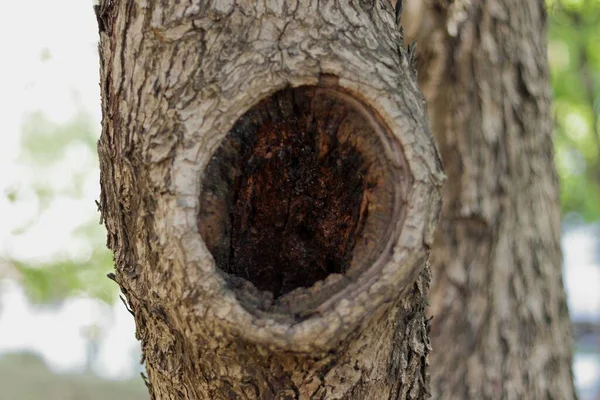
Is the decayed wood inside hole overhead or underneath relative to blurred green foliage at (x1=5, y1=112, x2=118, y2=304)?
underneath

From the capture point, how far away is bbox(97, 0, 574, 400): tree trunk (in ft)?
4.17

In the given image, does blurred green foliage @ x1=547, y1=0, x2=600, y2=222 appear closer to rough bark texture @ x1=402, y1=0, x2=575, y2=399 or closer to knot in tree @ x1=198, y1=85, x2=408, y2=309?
rough bark texture @ x1=402, y1=0, x2=575, y2=399

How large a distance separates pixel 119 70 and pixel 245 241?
491mm

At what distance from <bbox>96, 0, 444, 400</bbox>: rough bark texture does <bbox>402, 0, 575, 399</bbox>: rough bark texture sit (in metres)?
1.45

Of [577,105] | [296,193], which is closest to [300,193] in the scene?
[296,193]

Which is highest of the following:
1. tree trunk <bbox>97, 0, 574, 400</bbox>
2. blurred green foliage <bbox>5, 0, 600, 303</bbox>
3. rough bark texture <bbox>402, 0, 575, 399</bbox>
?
blurred green foliage <bbox>5, 0, 600, 303</bbox>

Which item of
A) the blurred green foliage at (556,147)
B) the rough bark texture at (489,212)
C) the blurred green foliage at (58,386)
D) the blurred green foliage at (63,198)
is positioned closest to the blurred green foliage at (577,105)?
the blurred green foliage at (556,147)

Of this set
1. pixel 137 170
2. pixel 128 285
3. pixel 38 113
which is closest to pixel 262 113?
pixel 137 170

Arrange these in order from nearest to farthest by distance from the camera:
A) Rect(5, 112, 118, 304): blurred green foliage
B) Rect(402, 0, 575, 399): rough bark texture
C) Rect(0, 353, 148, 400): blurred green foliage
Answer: Rect(402, 0, 575, 399): rough bark texture < Rect(5, 112, 118, 304): blurred green foliage < Rect(0, 353, 148, 400): blurred green foliage

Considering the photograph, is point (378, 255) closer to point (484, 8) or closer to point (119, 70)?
point (119, 70)

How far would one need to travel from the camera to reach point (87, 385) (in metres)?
Result: 7.24

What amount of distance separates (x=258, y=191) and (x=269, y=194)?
0.11 feet

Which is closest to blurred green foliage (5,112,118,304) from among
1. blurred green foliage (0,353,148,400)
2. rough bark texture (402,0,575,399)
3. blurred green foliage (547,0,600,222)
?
blurred green foliage (0,353,148,400)

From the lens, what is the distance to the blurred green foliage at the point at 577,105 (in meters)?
5.95
